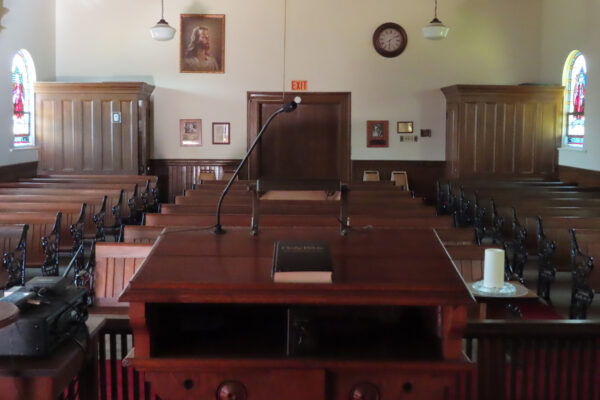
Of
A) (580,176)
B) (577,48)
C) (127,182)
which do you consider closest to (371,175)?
(580,176)

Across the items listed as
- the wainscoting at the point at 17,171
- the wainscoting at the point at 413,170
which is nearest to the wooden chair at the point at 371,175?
the wainscoting at the point at 413,170

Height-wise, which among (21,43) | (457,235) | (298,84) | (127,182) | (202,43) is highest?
(202,43)

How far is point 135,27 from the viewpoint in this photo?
42.6ft

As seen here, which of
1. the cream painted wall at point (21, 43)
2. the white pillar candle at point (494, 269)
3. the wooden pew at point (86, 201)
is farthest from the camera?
the cream painted wall at point (21, 43)

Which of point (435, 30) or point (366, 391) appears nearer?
point (366, 391)

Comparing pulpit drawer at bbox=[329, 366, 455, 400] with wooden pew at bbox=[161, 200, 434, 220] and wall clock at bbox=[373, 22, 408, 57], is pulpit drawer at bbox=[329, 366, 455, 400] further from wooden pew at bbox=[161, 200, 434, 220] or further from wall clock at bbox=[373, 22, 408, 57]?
Result: wall clock at bbox=[373, 22, 408, 57]

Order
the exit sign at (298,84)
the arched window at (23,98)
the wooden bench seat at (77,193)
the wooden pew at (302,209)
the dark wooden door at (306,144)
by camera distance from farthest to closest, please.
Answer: the dark wooden door at (306,144)
the exit sign at (298,84)
the arched window at (23,98)
the wooden bench seat at (77,193)
the wooden pew at (302,209)

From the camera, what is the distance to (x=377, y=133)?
43.3ft

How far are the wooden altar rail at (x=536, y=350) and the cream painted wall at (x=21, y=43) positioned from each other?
10.1m

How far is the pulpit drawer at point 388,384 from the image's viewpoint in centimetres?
184

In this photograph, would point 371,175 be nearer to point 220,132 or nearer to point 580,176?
point 220,132

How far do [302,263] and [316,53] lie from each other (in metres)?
11.6

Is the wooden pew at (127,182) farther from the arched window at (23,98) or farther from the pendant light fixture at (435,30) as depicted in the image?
the pendant light fixture at (435,30)

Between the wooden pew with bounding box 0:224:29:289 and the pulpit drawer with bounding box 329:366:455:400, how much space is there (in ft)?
14.5
